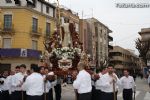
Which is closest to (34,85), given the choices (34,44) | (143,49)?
(34,44)

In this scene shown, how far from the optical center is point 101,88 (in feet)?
38.8

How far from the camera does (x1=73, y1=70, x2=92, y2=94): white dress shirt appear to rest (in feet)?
33.8

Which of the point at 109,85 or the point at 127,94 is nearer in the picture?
the point at 109,85

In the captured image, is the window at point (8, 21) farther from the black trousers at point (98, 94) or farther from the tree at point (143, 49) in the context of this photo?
the black trousers at point (98, 94)

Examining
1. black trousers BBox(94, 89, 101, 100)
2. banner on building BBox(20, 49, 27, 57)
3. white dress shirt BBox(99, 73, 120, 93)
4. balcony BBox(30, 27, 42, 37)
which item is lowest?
black trousers BBox(94, 89, 101, 100)

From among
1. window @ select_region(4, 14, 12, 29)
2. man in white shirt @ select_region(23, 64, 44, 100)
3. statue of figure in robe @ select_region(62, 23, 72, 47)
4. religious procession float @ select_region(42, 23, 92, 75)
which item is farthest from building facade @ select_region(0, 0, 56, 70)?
man in white shirt @ select_region(23, 64, 44, 100)

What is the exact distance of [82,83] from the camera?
10344 millimetres

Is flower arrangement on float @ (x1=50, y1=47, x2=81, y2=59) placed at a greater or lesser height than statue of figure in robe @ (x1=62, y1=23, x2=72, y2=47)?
lesser

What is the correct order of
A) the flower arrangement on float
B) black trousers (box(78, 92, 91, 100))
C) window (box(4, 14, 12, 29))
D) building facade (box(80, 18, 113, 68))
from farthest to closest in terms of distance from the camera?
1. building facade (box(80, 18, 113, 68))
2. window (box(4, 14, 12, 29))
3. the flower arrangement on float
4. black trousers (box(78, 92, 91, 100))

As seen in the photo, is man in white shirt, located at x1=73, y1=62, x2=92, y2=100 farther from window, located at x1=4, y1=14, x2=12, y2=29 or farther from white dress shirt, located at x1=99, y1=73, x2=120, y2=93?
window, located at x1=4, y1=14, x2=12, y2=29

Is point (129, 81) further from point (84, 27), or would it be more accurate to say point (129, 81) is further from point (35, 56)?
point (84, 27)

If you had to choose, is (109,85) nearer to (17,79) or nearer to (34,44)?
(17,79)

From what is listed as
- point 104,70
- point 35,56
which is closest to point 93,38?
point 35,56

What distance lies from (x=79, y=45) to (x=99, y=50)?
57298mm
